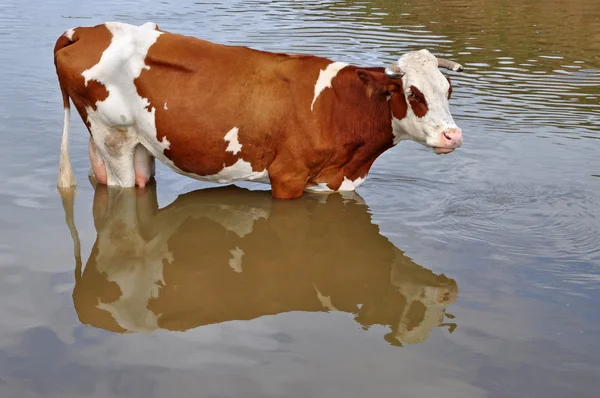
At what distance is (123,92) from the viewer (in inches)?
289

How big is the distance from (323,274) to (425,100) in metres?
1.63

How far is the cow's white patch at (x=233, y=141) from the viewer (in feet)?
24.2

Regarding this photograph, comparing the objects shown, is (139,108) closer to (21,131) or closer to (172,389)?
(21,131)

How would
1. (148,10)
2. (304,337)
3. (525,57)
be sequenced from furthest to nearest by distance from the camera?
(148,10) → (525,57) → (304,337)

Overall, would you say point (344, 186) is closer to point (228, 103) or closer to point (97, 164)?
point (228, 103)

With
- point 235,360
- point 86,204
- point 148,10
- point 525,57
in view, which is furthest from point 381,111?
point 148,10

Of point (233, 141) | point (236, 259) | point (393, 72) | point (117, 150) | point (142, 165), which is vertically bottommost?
point (236, 259)

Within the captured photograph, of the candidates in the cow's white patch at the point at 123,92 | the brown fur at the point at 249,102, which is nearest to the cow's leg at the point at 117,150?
the cow's white patch at the point at 123,92

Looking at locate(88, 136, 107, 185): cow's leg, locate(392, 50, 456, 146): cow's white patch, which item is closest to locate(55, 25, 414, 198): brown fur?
locate(392, 50, 456, 146): cow's white patch

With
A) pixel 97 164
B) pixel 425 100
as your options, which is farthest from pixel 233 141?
pixel 425 100

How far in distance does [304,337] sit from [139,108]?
2819mm

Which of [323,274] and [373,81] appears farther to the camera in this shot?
[373,81]

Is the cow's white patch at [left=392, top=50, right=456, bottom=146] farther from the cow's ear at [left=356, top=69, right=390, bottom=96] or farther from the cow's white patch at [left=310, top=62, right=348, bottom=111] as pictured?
the cow's white patch at [left=310, top=62, right=348, bottom=111]

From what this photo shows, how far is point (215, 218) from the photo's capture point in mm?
7371
